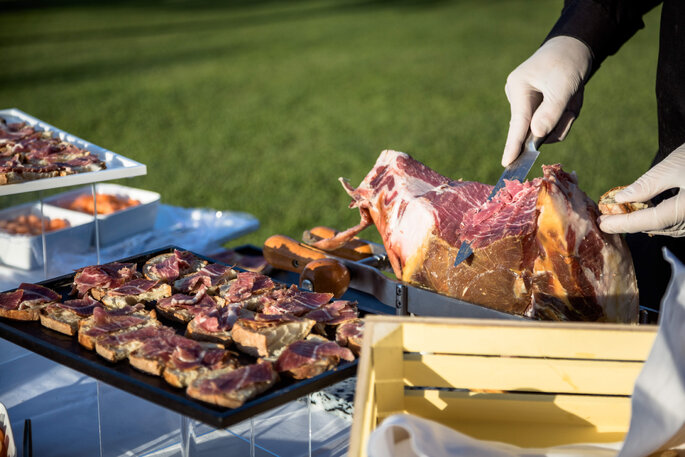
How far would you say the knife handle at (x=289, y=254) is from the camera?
2814mm

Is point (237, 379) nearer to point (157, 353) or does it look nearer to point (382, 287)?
point (157, 353)

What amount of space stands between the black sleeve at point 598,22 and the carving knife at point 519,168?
47 centimetres

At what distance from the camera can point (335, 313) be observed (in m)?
2.17

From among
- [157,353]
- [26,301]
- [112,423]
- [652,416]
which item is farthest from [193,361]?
[652,416]

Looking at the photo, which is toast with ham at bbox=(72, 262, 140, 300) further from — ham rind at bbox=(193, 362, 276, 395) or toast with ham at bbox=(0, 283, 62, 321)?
ham rind at bbox=(193, 362, 276, 395)

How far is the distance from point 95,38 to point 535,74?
16451 millimetres

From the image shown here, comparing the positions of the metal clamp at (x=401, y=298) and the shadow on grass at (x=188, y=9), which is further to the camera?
the shadow on grass at (x=188, y=9)

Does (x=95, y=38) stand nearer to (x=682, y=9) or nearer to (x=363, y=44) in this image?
(x=363, y=44)

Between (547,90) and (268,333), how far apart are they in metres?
1.45

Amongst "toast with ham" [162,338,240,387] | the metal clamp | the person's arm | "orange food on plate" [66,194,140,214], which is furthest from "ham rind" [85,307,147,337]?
"orange food on plate" [66,194,140,214]

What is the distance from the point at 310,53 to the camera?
1582 centimetres

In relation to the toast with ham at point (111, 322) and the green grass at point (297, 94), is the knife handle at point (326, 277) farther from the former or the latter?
the green grass at point (297, 94)

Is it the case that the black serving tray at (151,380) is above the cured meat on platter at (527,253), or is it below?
below

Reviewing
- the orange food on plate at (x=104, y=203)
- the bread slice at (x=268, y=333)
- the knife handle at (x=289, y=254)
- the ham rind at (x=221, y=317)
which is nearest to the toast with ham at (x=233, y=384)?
the bread slice at (x=268, y=333)
